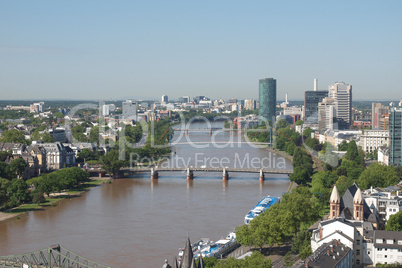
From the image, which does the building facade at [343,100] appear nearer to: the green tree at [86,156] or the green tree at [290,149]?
the green tree at [290,149]

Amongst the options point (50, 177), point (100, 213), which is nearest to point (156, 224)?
point (100, 213)

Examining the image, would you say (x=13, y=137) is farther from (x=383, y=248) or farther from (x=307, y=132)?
A: (x=383, y=248)

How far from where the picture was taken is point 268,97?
302 ft

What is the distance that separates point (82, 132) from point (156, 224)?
1316 inches

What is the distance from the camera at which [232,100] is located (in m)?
141

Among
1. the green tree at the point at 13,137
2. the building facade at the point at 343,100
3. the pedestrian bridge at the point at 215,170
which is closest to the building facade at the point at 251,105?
the building facade at the point at 343,100

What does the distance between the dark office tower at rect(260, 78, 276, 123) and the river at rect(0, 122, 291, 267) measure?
6133cm

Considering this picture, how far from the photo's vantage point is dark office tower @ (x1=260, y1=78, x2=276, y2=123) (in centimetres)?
9096

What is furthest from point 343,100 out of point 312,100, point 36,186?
point 36,186

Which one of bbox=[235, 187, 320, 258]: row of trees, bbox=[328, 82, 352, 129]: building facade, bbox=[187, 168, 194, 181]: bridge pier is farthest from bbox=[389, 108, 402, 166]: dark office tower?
bbox=[328, 82, 352, 129]: building facade

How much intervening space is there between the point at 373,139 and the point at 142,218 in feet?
73.3

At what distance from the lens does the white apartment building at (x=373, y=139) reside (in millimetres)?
37031

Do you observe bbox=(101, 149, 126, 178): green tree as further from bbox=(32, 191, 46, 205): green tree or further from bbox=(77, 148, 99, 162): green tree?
bbox=(32, 191, 46, 205): green tree

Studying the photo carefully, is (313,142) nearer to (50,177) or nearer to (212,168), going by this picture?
(212,168)
